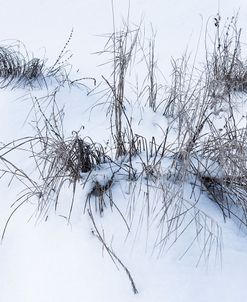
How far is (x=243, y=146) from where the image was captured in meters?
2.34

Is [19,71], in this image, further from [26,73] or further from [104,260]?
[104,260]

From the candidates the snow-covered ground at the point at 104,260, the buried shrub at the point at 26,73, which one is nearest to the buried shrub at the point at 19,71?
the buried shrub at the point at 26,73

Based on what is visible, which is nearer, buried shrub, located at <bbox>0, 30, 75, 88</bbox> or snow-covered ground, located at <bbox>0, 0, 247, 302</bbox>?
snow-covered ground, located at <bbox>0, 0, 247, 302</bbox>

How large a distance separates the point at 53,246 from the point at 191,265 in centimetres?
52

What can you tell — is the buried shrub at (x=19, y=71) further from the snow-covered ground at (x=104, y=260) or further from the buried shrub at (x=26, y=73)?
the snow-covered ground at (x=104, y=260)

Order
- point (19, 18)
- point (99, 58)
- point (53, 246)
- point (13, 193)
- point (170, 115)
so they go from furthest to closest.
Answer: point (19, 18), point (99, 58), point (170, 115), point (13, 193), point (53, 246)

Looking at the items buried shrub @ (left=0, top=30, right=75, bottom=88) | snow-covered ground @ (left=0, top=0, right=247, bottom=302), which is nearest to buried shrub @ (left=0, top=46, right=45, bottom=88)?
buried shrub @ (left=0, top=30, right=75, bottom=88)

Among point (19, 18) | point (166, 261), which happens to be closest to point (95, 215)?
point (166, 261)

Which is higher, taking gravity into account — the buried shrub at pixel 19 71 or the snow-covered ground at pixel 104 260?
the buried shrub at pixel 19 71

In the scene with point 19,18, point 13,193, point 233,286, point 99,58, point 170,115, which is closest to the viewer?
point 233,286

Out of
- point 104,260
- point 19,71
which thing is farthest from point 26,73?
point 104,260

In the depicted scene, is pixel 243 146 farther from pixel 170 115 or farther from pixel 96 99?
pixel 96 99

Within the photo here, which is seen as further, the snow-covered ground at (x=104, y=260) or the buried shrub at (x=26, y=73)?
the buried shrub at (x=26, y=73)

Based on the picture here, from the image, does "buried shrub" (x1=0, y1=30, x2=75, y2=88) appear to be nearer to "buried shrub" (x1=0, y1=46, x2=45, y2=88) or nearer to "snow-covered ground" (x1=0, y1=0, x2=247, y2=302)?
"buried shrub" (x1=0, y1=46, x2=45, y2=88)
